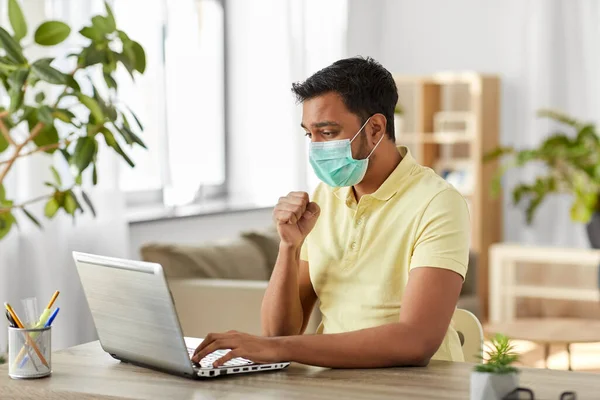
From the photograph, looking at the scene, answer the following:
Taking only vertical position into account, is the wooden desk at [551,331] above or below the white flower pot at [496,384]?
below

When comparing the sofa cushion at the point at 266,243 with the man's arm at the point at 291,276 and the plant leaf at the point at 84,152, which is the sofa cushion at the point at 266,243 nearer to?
the plant leaf at the point at 84,152

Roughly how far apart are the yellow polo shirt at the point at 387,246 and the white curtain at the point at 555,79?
188 inches

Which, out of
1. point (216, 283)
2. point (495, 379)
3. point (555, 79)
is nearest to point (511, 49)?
point (555, 79)

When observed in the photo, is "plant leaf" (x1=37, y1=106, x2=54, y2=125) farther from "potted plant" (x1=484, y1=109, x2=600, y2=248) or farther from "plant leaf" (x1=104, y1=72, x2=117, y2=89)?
"potted plant" (x1=484, y1=109, x2=600, y2=248)

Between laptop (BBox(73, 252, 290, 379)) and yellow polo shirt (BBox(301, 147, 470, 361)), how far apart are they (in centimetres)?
31

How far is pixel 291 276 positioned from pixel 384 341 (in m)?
0.39

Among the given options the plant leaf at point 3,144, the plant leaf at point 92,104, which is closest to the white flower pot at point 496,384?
the plant leaf at point 92,104

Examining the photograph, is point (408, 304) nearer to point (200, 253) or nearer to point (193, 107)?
point (200, 253)

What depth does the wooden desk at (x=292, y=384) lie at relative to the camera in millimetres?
1635

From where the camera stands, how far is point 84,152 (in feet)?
8.56

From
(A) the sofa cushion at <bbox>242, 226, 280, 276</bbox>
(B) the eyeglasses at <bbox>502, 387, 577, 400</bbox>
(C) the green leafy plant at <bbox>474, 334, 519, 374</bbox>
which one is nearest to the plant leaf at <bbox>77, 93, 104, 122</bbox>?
(C) the green leafy plant at <bbox>474, 334, 519, 374</bbox>

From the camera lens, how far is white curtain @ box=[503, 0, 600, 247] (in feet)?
21.7

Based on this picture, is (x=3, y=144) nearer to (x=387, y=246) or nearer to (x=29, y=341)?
(x=29, y=341)

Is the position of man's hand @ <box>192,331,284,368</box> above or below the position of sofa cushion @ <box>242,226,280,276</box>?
above
